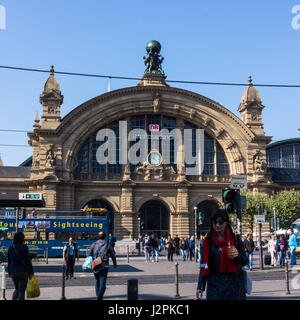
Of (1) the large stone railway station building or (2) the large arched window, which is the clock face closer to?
(1) the large stone railway station building

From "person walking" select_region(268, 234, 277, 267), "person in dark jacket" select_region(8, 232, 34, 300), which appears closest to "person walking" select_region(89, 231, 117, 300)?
"person in dark jacket" select_region(8, 232, 34, 300)

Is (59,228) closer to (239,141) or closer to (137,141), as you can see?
(137,141)

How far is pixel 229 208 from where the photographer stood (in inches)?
470

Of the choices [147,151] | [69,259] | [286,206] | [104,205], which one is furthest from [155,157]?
[69,259]

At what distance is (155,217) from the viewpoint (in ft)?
177

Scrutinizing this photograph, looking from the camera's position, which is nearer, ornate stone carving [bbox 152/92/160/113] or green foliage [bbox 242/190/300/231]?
green foliage [bbox 242/190/300/231]

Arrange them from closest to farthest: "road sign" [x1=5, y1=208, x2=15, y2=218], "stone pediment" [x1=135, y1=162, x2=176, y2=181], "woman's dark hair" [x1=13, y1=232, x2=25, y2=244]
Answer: "woman's dark hair" [x1=13, y1=232, x2=25, y2=244] → "road sign" [x1=5, y1=208, x2=15, y2=218] → "stone pediment" [x1=135, y1=162, x2=176, y2=181]

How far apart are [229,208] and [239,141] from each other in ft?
144

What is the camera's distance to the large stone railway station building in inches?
2025

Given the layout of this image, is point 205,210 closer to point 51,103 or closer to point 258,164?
point 258,164

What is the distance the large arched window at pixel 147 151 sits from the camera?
5306cm

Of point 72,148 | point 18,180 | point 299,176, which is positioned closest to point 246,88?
point 299,176

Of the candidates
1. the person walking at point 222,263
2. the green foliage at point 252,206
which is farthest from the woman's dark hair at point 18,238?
the green foliage at point 252,206

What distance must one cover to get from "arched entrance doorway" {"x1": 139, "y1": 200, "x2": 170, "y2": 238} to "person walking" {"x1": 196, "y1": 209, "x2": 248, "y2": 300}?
1812 inches
